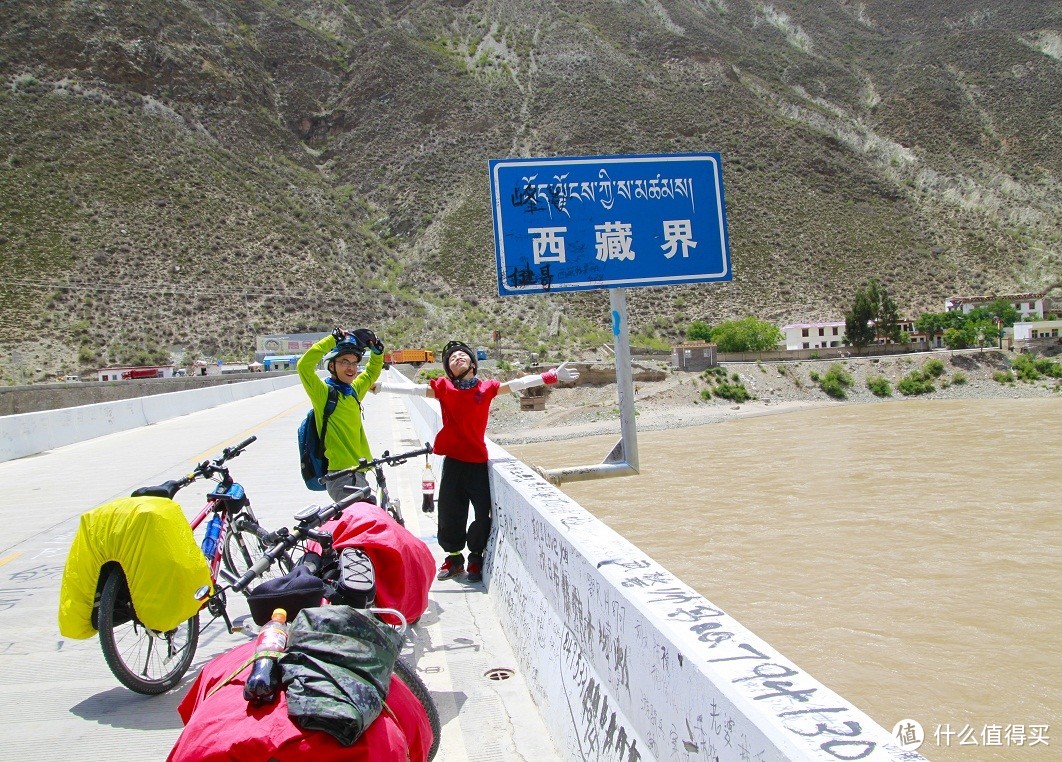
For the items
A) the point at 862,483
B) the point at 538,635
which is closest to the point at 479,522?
the point at 538,635

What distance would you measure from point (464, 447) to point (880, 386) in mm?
55091

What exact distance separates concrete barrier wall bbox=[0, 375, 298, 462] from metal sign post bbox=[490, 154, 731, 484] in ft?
44.9

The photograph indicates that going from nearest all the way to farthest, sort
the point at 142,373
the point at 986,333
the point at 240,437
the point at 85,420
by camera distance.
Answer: the point at 240,437
the point at 85,420
the point at 142,373
the point at 986,333

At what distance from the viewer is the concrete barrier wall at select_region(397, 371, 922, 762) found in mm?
1771

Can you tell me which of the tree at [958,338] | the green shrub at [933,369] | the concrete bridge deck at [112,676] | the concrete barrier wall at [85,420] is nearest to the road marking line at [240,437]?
the concrete bridge deck at [112,676]

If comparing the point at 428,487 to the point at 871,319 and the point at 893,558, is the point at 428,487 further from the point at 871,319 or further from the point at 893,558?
the point at 871,319

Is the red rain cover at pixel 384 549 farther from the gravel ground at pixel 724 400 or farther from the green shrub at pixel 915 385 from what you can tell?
the green shrub at pixel 915 385

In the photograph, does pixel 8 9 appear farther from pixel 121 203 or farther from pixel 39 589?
pixel 39 589

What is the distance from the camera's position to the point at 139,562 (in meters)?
4.04

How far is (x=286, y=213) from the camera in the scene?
241 feet

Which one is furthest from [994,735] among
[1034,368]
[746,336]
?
[746,336]

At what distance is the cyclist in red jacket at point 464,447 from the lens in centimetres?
579

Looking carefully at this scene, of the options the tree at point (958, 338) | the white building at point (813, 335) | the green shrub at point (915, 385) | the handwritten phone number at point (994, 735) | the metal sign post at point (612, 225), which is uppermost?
the metal sign post at point (612, 225)

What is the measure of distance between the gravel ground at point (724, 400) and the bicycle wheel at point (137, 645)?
37.9 metres
